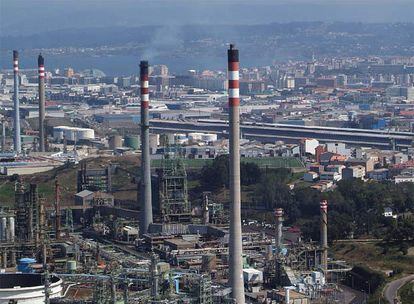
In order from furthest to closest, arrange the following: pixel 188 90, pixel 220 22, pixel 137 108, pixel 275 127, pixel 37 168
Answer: pixel 220 22 → pixel 188 90 → pixel 137 108 → pixel 275 127 → pixel 37 168

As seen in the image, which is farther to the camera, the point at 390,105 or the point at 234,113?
the point at 390,105

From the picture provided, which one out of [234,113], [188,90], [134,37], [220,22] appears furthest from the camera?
[220,22]

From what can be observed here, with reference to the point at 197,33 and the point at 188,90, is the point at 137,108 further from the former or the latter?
the point at 197,33

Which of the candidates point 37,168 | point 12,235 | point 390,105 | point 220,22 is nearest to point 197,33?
point 220,22

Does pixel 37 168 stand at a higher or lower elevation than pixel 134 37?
lower

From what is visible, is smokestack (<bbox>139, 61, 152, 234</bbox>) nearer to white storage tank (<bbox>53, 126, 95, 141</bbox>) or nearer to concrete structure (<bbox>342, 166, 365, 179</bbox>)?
concrete structure (<bbox>342, 166, 365, 179</bbox>)

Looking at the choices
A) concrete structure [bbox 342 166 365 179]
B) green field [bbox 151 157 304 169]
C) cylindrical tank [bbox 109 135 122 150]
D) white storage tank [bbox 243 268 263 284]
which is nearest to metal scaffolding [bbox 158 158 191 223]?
white storage tank [bbox 243 268 263 284]

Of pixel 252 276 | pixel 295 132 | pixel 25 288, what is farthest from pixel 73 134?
pixel 25 288
